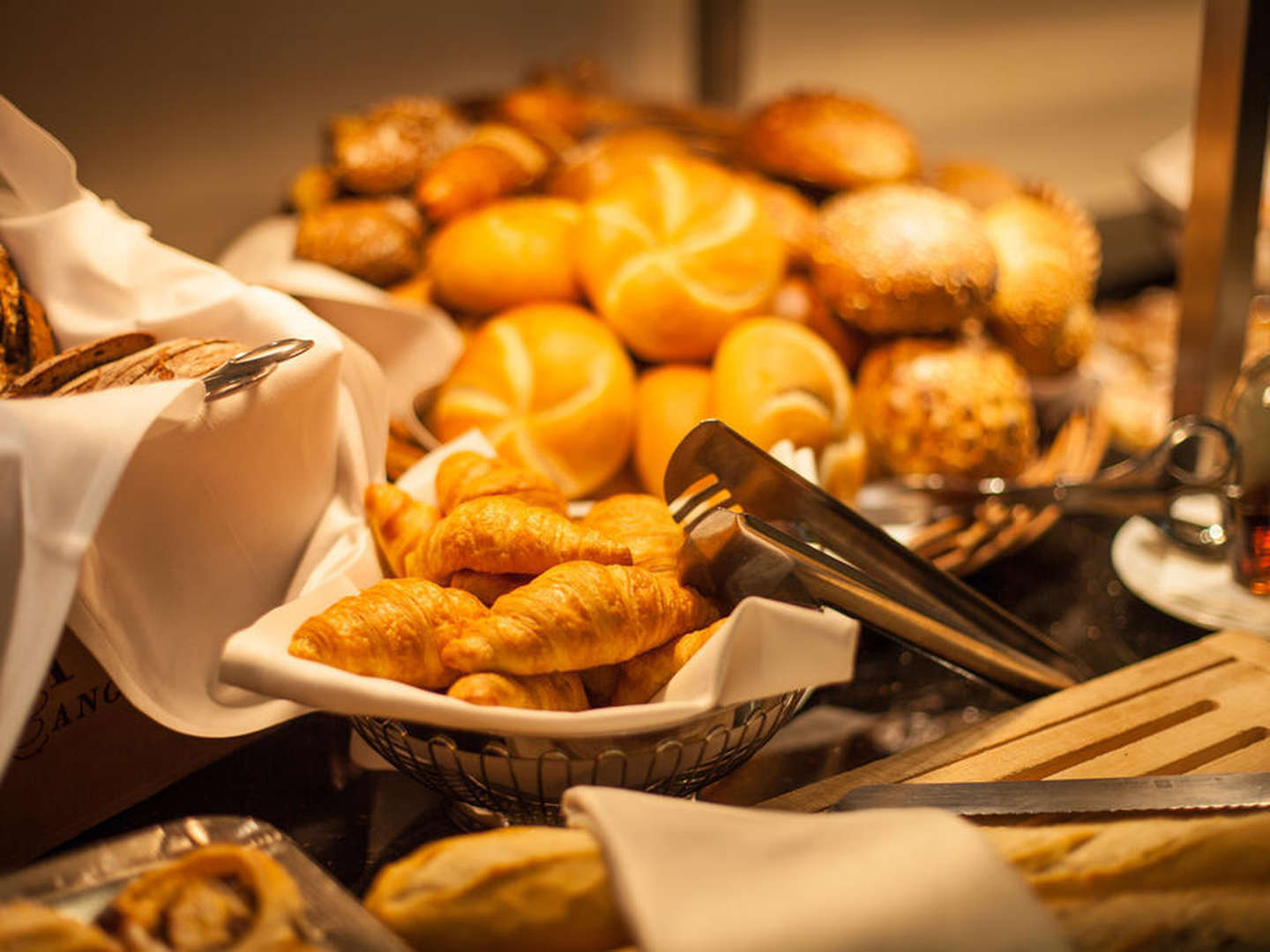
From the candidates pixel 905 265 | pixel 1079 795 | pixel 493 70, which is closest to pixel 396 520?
pixel 1079 795

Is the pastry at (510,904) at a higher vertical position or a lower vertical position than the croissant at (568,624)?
lower

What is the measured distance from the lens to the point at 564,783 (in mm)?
513

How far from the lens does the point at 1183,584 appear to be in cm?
83

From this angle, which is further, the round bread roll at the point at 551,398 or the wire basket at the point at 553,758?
the round bread roll at the point at 551,398

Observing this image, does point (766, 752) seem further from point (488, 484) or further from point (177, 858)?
point (177, 858)

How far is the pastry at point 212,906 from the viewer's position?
1.21 ft

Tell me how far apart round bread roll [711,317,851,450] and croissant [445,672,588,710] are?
1.01ft

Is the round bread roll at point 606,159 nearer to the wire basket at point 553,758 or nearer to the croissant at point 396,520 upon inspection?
the croissant at point 396,520

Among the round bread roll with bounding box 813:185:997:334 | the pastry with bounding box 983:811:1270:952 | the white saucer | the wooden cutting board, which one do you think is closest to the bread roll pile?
the round bread roll with bounding box 813:185:997:334

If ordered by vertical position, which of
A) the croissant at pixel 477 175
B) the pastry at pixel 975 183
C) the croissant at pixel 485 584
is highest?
the croissant at pixel 477 175

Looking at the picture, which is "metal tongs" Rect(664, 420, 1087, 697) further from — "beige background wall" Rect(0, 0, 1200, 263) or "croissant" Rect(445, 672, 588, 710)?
"beige background wall" Rect(0, 0, 1200, 263)

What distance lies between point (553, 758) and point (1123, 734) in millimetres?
329

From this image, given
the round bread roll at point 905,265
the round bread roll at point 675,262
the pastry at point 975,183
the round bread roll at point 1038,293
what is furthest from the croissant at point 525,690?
the pastry at point 975,183

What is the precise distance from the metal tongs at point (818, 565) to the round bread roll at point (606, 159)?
465 mm
